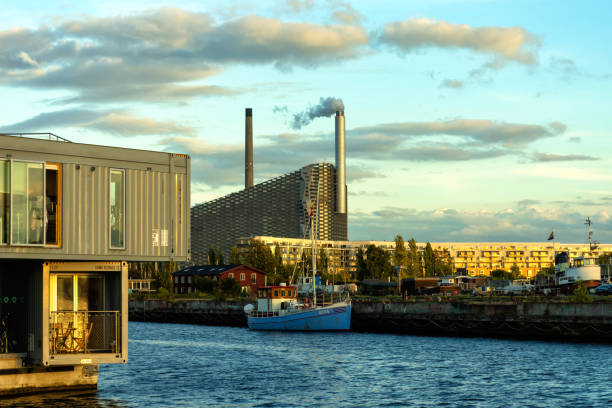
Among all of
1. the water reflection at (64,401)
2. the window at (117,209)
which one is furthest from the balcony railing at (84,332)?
the window at (117,209)

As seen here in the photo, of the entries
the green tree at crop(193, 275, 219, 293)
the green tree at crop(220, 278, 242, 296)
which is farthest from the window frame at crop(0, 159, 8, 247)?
the green tree at crop(193, 275, 219, 293)

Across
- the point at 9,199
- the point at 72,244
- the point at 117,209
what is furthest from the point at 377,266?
the point at 9,199

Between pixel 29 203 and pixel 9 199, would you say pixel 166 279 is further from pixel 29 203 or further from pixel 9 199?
pixel 9 199

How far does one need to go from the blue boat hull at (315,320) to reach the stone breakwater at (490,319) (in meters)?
4.25

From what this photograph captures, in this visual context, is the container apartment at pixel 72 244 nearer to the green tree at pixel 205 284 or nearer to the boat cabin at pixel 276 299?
the boat cabin at pixel 276 299

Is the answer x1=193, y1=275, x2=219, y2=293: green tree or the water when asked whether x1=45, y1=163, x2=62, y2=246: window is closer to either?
the water

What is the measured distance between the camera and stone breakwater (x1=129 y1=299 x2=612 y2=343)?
2963 inches

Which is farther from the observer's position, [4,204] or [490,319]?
[490,319]

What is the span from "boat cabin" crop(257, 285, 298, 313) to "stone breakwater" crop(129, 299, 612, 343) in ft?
30.7

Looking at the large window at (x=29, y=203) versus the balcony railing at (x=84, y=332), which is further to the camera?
the balcony railing at (x=84, y=332)

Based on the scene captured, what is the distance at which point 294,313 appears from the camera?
331 ft

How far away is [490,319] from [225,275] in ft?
345

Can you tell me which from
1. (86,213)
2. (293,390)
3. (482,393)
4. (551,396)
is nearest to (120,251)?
(86,213)

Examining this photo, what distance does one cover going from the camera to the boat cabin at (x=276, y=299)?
10619 centimetres
